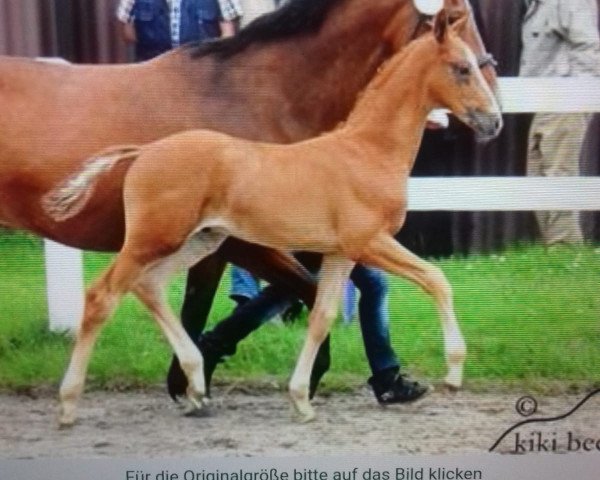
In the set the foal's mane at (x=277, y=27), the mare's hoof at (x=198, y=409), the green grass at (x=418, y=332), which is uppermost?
the foal's mane at (x=277, y=27)

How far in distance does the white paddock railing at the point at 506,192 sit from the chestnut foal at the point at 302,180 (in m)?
0.07

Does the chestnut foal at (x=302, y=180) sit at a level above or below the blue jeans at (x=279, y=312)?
above

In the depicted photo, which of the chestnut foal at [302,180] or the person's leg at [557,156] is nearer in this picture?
the chestnut foal at [302,180]

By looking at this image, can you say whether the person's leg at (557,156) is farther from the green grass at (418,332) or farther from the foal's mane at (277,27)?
the foal's mane at (277,27)

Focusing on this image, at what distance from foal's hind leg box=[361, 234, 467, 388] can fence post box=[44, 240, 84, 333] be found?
1.74 feet

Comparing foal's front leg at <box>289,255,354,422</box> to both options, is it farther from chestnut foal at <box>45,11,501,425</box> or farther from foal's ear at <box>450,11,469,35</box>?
foal's ear at <box>450,11,469,35</box>

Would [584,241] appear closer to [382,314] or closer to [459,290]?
[459,290]

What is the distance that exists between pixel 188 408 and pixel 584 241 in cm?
83

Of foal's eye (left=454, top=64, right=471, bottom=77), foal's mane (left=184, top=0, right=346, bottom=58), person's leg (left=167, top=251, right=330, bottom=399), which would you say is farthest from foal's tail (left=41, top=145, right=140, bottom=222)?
foal's eye (left=454, top=64, right=471, bottom=77)

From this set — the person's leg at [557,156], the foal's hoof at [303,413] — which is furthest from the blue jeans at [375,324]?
the person's leg at [557,156]

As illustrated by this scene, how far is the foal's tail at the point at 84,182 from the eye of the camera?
187 cm

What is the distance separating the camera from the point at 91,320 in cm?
192

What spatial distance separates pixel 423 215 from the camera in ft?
6.44

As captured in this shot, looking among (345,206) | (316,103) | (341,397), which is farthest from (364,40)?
(341,397)
